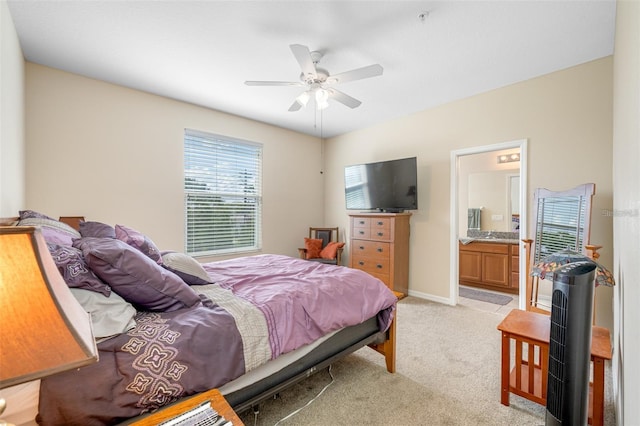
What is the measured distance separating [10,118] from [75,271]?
164 centimetres

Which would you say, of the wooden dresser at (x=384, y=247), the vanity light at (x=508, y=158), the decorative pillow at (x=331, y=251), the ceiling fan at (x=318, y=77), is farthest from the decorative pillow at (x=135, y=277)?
the vanity light at (x=508, y=158)

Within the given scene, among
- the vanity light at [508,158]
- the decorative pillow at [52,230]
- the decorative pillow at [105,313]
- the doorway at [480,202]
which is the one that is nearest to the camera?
the decorative pillow at [105,313]

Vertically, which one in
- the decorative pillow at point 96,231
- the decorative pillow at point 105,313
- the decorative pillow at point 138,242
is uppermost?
the decorative pillow at point 96,231

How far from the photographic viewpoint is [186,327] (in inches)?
51.4

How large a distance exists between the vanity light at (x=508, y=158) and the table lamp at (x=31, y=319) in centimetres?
568

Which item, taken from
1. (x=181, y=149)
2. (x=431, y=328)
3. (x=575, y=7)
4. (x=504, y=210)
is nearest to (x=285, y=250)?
(x=181, y=149)

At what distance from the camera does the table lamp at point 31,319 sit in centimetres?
51

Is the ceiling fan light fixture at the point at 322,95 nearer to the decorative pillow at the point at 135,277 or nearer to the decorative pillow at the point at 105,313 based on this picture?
the decorative pillow at the point at 135,277

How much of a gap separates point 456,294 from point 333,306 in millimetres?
2618

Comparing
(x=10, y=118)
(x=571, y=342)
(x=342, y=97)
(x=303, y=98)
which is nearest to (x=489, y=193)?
(x=342, y=97)

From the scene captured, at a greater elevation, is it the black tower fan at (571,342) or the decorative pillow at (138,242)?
the decorative pillow at (138,242)

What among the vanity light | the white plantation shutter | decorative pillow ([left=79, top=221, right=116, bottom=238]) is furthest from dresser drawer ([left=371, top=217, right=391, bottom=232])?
decorative pillow ([left=79, top=221, right=116, bottom=238])

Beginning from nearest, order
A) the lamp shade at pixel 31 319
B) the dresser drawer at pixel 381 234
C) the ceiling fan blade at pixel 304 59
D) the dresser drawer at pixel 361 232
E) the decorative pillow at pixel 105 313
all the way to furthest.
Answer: the lamp shade at pixel 31 319 → the decorative pillow at pixel 105 313 → the ceiling fan blade at pixel 304 59 → the dresser drawer at pixel 381 234 → the dresser drawer at pixel 361 232

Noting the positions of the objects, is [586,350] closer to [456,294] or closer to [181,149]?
[456,294]
